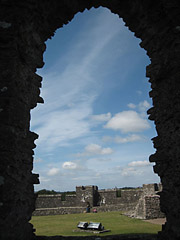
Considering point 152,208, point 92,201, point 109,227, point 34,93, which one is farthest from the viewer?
point 92,201

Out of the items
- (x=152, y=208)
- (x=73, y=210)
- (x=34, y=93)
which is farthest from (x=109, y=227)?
(x=73, y=210)

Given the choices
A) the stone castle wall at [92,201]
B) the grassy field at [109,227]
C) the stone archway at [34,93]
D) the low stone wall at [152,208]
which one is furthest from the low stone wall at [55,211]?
the stone archway at [34,93]

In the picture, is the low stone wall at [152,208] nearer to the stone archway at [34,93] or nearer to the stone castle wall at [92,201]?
the stone castle wall at [92,201]

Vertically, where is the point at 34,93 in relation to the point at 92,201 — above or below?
above

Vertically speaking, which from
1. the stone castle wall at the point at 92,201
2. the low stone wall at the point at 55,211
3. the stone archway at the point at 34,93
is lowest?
the low stone wall at the point at 55,211

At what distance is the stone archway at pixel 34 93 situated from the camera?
10.5 ft

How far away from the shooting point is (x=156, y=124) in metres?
4.21

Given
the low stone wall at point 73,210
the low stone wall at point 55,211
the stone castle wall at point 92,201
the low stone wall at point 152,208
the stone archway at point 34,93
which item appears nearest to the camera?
the stone archway at point 34,93

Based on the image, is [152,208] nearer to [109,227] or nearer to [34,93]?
[109,227]

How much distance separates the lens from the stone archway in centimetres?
321

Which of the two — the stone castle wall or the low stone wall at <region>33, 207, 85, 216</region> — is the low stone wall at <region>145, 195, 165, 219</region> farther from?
the low stone wall at <region>33, 207, 85, 216</region>

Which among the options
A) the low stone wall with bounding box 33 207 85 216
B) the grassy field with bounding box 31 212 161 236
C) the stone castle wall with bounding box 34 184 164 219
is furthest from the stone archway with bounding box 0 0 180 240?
the low stone wall with bounding box 33 207 85 216

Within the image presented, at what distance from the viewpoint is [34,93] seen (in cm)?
420

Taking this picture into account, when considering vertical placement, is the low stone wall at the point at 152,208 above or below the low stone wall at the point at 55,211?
above
